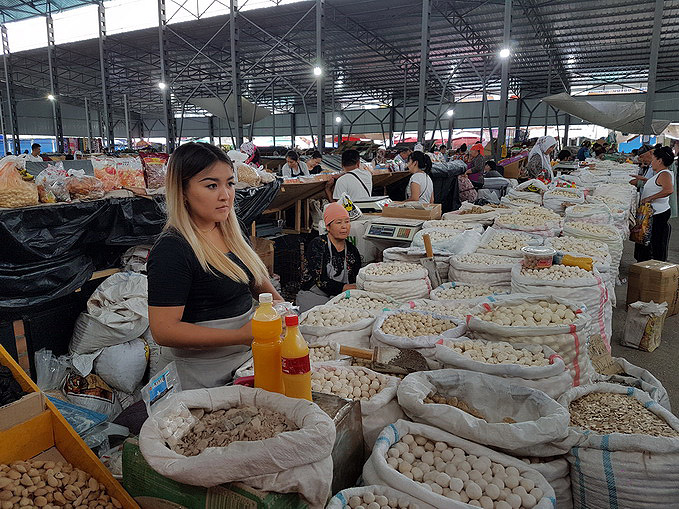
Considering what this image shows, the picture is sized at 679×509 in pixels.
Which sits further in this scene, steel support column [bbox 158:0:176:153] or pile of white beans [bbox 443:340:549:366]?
steel support column [bbox 158:0:176:153]

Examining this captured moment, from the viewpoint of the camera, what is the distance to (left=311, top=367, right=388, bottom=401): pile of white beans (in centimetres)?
160

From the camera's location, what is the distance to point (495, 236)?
3.70 m

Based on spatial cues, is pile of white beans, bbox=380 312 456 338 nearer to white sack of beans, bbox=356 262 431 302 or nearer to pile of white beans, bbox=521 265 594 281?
white sack of beans, bbox=356 262 431 302

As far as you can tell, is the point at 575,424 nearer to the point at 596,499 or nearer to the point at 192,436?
the point at 596,499

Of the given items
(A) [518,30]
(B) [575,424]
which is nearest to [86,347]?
(B) [575,424]

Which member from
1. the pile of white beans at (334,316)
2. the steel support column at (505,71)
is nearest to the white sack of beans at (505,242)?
the pile of white beans at (334,316)

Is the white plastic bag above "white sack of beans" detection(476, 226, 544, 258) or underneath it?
underneath

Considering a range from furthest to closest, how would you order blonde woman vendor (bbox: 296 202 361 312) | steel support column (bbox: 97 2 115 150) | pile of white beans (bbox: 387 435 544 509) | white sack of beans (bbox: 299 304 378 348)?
steel support column (bbox: 97 2 115 150) < blonde woman vendor (bbox: 296 202 361 312) < white sack of beans (bbox: 299 304 378 348) < pile of white beans (bbox: 387 435 544 509)

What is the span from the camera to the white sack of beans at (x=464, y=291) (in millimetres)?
2736

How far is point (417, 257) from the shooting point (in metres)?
3.32

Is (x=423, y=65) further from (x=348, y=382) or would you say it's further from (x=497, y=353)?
(x=348, y=382)

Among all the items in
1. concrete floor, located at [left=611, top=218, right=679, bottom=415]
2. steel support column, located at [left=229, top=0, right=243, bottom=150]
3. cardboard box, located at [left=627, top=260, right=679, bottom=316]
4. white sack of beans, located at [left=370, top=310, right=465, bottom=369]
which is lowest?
concrete floor, located at [left=611, top=218, right=679, bottom=415]

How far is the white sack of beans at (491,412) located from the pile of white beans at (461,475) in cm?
7

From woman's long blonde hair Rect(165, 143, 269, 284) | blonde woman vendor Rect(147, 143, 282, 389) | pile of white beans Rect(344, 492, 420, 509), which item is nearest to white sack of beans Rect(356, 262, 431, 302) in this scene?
blonde woman vendor Rect(147, 143, 282, 389)
